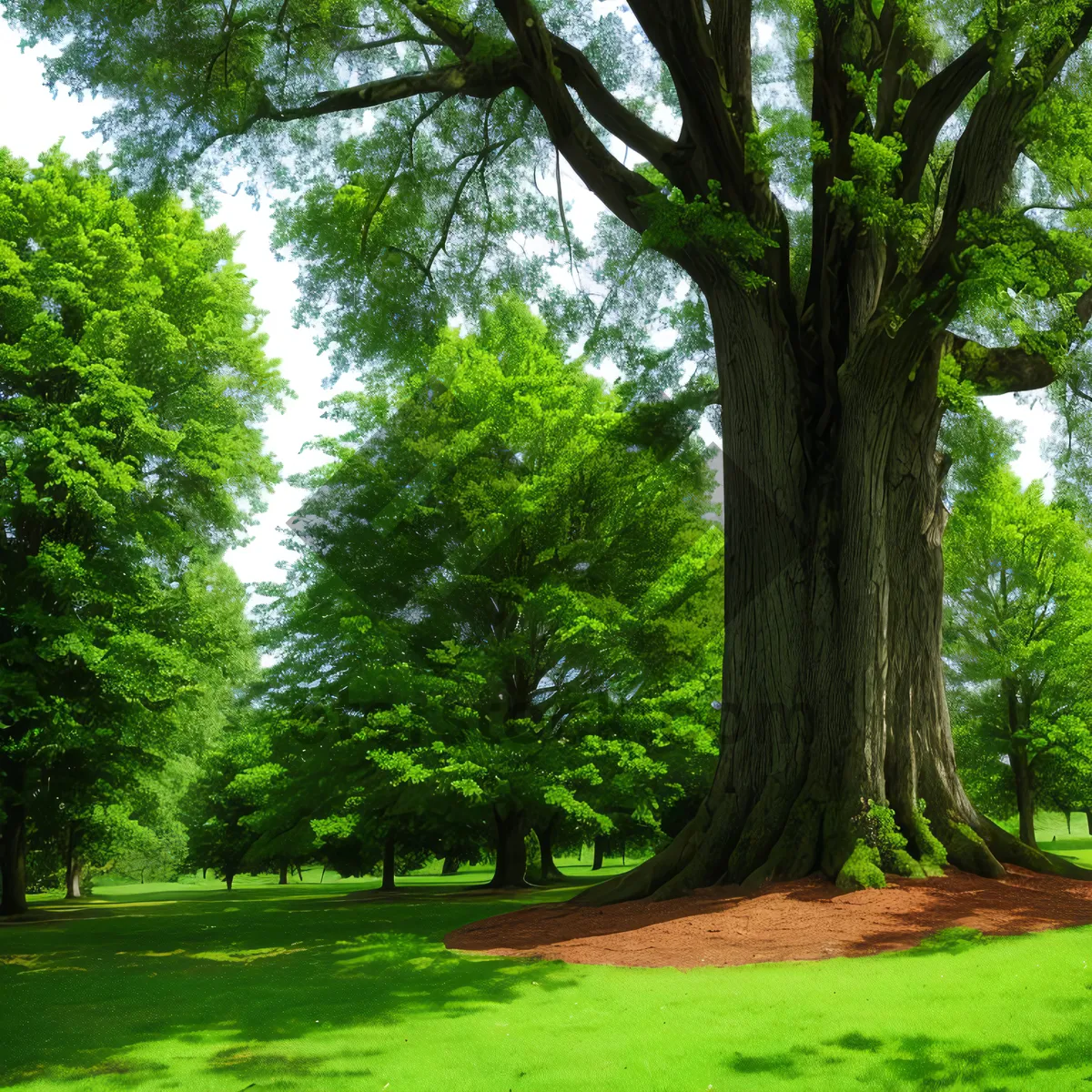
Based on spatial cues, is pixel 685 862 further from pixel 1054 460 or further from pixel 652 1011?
pixel 1054 460

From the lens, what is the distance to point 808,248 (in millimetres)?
15055

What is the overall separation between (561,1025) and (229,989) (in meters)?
3.30

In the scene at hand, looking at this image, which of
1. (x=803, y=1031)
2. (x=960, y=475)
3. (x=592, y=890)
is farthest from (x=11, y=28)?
(x=960, y=475)

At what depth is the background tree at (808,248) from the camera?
10445 millimetres

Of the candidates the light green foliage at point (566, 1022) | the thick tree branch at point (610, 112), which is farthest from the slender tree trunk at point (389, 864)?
the thick tree branch at point (610, 112)

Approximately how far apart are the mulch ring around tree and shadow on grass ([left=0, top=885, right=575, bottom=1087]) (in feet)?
2.59

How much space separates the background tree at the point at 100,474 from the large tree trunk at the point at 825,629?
10645 millimetres

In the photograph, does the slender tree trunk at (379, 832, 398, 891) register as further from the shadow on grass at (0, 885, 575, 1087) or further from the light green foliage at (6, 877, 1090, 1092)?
the light green foliage at (6, 877, 1090, 1092)

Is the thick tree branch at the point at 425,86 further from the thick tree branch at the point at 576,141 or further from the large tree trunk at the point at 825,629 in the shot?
the large tree trunk at the point at 825,629

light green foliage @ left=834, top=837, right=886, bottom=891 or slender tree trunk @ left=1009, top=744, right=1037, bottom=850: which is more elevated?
slender tree trunk @ left=1009, top=744, right=1037, bottom=850

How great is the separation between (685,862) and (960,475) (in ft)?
31.9

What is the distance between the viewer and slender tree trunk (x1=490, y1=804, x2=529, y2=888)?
22938 millimetres

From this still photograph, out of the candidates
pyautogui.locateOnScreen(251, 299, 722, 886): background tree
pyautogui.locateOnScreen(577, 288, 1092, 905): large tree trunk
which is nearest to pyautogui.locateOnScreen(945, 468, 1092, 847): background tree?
pyautogui.locateOnScreen(251, 299, 722, 886): background tree

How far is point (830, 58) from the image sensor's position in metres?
12.5
